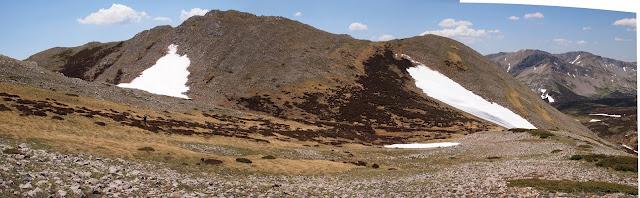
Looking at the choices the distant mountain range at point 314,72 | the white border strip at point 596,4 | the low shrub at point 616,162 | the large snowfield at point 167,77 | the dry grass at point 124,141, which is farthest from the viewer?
the large snowfield at point 167,77

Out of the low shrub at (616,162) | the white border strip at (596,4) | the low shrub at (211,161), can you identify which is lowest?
the low shrub at (211,161)

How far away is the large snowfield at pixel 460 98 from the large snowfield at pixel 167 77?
57960 mm

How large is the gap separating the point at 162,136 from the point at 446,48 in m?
117

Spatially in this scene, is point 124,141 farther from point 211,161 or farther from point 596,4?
point 596,4

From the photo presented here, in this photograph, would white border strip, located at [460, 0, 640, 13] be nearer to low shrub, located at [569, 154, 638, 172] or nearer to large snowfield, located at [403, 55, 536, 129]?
low shrub, located at [569, 154, 638, 172]

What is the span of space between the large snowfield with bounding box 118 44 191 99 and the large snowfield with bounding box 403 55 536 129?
58.0 m

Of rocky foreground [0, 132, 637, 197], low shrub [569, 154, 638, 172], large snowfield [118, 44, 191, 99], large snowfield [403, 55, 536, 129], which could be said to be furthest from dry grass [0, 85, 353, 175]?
large snowfield [403, 55, 536, 129]

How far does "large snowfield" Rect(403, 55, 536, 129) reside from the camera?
110150mm

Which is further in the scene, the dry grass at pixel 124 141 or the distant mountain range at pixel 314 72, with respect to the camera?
the distant mountain range at pixel 314 72

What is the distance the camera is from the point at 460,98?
398 feet

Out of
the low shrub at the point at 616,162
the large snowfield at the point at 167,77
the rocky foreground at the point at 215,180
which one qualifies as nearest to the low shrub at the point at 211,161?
the rocky foreground at the point at 215,180

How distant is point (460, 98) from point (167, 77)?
233ft

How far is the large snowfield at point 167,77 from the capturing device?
110 meters

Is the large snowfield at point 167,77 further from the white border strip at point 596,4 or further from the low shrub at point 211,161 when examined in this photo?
the white border strip at point 596,4
